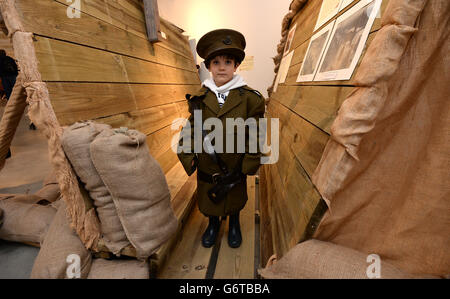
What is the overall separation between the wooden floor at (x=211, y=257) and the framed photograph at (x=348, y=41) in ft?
3.60

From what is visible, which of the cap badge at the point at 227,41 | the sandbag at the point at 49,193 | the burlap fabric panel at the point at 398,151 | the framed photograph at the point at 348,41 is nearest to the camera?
the burlap fabric panel at the point at 398,151

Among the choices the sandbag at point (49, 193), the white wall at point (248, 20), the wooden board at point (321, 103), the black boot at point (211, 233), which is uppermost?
the white wall at point (248, 20)

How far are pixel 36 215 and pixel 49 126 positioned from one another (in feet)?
2.66

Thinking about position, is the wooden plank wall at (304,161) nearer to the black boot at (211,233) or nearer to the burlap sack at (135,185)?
the black boot at (211,233)

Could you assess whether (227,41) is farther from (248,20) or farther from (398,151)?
(248,20)

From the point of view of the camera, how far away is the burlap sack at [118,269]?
2.92 feet

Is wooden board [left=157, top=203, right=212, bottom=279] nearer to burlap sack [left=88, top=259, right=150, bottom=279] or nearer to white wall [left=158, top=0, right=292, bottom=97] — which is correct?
burlap sack [left=88, top=259, right=150, bottom=279]

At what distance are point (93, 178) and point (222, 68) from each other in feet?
2.76

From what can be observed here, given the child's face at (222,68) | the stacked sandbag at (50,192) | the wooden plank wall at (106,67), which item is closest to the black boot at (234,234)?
the wooden plank wall at (106,67)

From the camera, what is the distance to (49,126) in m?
0.78

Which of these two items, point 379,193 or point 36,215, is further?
point 36,215

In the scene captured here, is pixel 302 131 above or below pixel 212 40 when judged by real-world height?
below

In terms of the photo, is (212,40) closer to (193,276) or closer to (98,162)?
(98,162)
